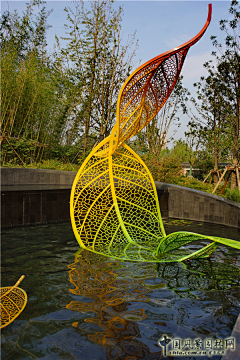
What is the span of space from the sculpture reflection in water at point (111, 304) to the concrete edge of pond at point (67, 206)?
80.4 inches

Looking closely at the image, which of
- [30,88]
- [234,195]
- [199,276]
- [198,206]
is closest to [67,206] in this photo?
[198,206]

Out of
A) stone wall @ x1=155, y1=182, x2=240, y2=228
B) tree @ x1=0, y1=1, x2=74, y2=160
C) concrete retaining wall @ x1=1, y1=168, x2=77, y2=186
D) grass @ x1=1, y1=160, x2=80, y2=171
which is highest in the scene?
tree @ x1=0, y1=1, x2=74, y2=160

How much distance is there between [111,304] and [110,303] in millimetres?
18

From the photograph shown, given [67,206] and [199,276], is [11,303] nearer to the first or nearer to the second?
[199,276]

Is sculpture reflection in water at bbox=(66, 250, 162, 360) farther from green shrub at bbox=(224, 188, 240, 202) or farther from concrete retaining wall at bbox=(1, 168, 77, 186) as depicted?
concrete retaining wall at bbox=(1, 168, 77, 186)

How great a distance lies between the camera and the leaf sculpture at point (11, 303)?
6.48ft

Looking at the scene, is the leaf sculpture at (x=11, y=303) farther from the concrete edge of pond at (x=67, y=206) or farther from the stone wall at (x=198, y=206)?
the stone wall at (x=198, y=206)

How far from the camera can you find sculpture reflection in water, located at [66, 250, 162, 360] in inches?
67.4

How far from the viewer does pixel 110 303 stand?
224cm

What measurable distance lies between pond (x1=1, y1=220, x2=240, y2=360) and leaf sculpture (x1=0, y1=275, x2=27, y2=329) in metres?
0.05

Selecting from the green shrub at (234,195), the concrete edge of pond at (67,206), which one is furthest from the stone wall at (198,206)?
the green shrub at (234,195)

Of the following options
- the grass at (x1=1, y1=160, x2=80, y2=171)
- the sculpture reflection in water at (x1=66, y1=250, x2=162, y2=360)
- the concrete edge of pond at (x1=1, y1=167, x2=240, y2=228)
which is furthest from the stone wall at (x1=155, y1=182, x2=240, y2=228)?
the grass at (x1=1, y1=160, x2=80, y2=171)

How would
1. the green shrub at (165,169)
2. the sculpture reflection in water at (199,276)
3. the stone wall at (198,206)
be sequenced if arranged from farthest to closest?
1. the green shrub at (165,169)
2. the stone wall at (198,206)
3. the sculpture reflection in water at (199,276)

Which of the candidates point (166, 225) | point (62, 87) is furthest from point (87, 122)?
point (166, 225)
